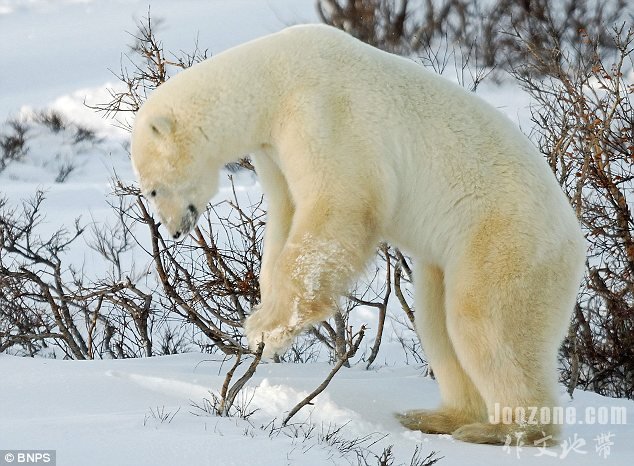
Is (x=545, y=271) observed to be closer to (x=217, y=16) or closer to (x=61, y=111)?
(x=61, y=111)

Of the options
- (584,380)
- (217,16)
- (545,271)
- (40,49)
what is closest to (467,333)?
(545,271)

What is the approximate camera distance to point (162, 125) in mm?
3094

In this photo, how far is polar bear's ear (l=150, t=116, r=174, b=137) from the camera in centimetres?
309

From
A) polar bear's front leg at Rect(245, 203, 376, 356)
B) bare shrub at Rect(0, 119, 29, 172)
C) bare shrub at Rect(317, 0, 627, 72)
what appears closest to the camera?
polar bear's front leg at Rect(245, 203, 376, 356)

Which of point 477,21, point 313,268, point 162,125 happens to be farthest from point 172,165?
point 477,21

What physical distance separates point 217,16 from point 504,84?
8.03m

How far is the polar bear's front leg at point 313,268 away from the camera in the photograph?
296 cm

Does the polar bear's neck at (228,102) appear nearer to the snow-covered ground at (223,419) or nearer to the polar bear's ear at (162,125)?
the polar bear's ear at (162,125)

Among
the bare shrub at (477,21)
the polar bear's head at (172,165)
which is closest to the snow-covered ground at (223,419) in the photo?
the polar bear's head at (172,165)

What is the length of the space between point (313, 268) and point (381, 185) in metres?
0.38

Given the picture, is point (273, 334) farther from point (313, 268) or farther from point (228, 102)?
point (228, 102)

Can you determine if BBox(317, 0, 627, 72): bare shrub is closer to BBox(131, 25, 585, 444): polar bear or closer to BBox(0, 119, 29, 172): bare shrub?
BBox(0, 119, 29, 172): bare shrub

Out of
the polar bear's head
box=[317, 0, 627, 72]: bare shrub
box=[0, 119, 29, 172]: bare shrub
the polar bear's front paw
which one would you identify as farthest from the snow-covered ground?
box=[0, 119, 29, 172]: bare shrub

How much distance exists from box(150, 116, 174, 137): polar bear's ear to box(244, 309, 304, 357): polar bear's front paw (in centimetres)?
73
